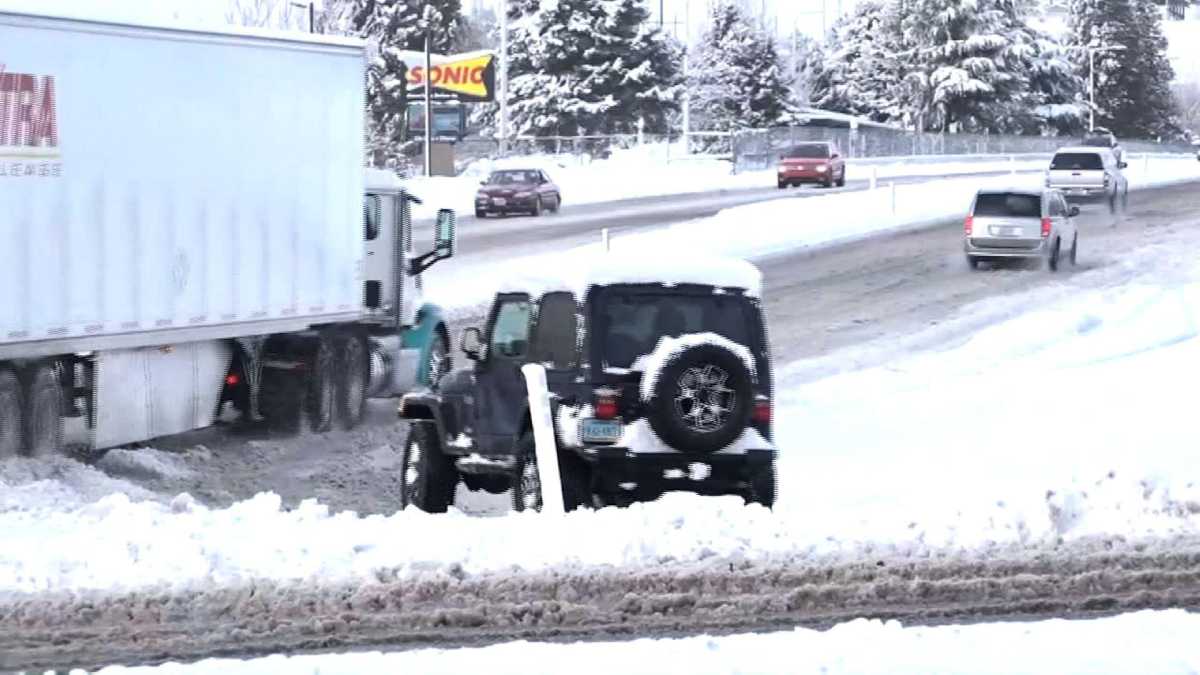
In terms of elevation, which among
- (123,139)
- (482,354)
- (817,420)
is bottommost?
(817,420)

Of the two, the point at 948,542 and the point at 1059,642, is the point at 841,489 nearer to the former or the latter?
the point at 948,542

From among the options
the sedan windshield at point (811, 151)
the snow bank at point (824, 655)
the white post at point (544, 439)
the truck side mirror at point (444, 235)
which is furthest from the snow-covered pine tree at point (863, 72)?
the snow bank at point (824, 655)

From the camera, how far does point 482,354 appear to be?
44.4 feet

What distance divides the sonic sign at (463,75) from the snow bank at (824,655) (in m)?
78.4

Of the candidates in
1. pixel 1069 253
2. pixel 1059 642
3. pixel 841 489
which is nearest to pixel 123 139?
pixel 841 489

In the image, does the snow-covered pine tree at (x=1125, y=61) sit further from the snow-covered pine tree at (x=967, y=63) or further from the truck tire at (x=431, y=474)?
the truck tire at (x=431, y=474)

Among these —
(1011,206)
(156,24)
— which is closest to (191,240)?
(156,24)

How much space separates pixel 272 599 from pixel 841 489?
7092 mm

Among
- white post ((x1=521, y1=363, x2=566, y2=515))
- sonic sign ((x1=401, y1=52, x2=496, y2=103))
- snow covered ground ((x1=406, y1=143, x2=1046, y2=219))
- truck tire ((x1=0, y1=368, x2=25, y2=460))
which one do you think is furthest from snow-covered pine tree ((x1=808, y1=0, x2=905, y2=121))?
white post ((x1=521, y1=363, x2=566, y2=515))

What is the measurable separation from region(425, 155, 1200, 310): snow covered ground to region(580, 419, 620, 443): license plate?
20.2m

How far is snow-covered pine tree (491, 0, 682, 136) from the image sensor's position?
89.9 meters

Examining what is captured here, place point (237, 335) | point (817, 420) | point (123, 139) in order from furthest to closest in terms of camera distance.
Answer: point (817, 420) < point (237, 335) < point (123, 139)

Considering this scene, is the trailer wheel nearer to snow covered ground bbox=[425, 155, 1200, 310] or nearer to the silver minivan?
snow covered ground bbox=[425, 155, 1200, 310]

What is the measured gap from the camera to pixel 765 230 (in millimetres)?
45438
